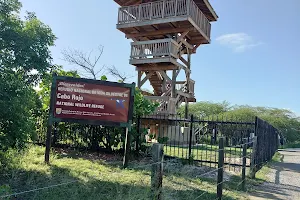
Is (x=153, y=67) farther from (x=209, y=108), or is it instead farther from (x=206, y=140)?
(x=209, y=108)

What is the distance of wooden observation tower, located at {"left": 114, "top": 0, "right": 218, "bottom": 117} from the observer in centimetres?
1504

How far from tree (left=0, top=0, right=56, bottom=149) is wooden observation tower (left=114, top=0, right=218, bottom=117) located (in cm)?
925

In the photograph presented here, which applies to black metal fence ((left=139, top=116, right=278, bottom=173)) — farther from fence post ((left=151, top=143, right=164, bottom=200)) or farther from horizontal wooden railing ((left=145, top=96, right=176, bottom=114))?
fence post ((left=151, top=143, right=164, bottom=200))

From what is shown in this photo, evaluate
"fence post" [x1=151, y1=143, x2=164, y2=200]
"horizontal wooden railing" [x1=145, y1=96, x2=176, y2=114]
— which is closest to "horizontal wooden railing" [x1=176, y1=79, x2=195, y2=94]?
"horizontal wooden railing" [x1=145, y1=96, x2=176, y2=114]

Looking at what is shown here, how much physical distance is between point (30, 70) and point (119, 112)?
2538 millimetres

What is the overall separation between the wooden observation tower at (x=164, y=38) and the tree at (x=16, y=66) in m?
9.25

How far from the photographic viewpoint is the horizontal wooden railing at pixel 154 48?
1502 centimetres

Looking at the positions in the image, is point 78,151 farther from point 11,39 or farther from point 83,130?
point 11,39

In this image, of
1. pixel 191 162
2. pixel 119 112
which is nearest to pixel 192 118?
pixel 191 162

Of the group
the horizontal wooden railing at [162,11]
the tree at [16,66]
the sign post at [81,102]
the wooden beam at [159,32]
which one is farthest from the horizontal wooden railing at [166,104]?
the tree at [16,66]

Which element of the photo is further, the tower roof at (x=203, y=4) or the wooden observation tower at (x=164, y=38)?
the tower roof at (x=203, y=4)

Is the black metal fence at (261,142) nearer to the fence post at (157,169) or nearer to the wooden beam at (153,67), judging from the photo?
the fence post at (157,169)

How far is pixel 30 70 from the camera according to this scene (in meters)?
6.31

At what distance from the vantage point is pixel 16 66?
5.92 metres
